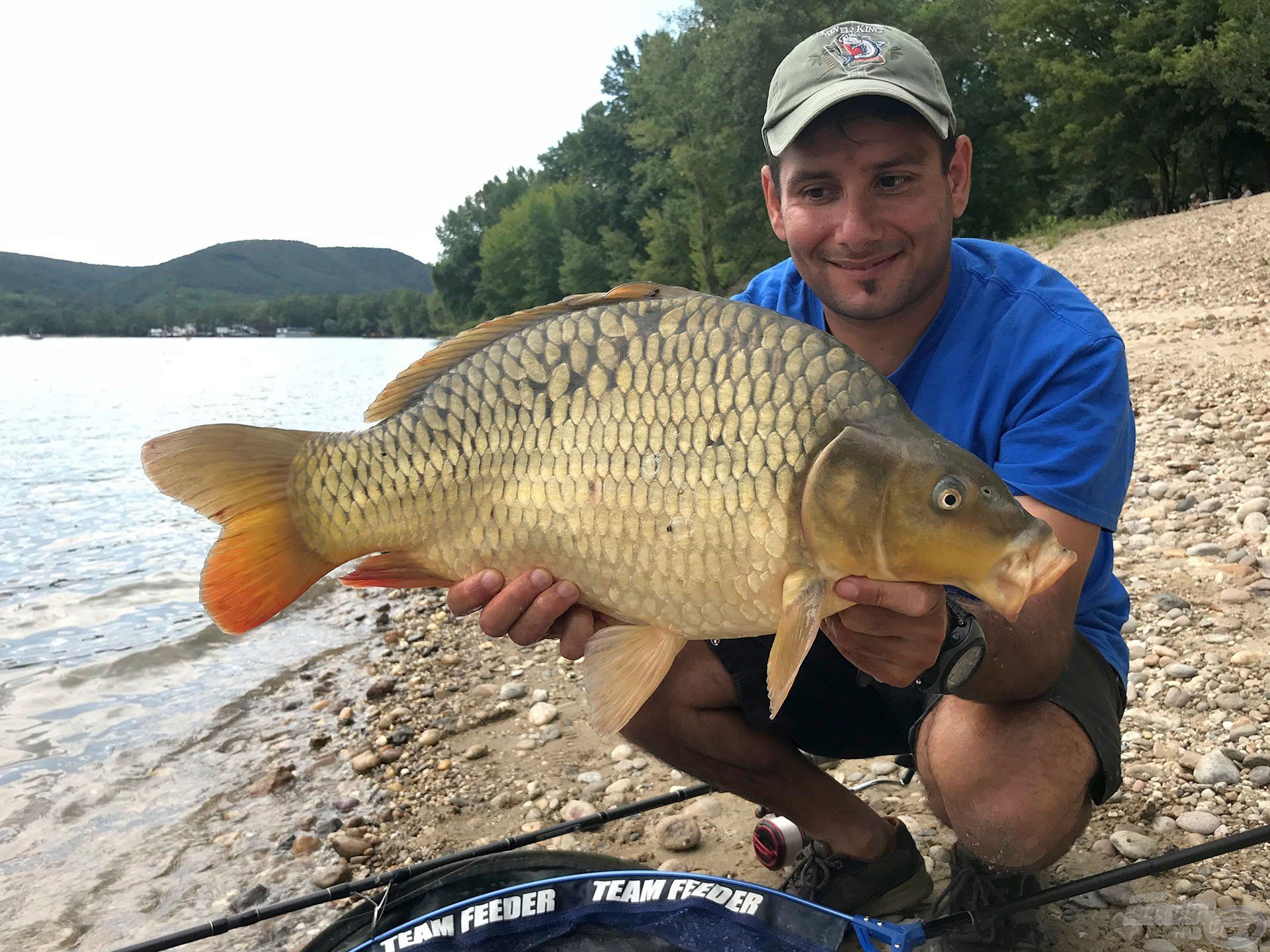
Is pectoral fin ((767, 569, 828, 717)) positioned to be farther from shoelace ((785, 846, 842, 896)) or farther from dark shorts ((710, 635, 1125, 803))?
shoelace ((785, 846, 842, 896))

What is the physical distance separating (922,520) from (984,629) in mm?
238

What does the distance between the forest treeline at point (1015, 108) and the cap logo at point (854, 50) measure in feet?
63.0

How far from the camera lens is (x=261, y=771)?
291cm

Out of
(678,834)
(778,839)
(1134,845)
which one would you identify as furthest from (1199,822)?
(678,834)

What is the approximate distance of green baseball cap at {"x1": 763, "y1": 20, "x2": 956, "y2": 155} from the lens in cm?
167

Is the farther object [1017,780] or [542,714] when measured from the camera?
[542,714]

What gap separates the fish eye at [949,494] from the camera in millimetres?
1137

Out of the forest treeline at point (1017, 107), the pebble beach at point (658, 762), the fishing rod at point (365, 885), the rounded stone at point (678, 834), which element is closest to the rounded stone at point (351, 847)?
the pebble beach at point (658, 762)

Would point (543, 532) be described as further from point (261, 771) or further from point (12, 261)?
point (12, 261)

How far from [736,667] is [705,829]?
51 centimetres

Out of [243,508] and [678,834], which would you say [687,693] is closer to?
[678,834]

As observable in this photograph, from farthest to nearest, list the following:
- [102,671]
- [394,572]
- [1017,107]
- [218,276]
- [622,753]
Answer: [218,276]
[1017,107]
[102,671]
[622,753]
[394,572]

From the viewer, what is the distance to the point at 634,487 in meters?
1.29

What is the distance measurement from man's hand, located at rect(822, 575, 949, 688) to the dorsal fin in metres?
0.51
